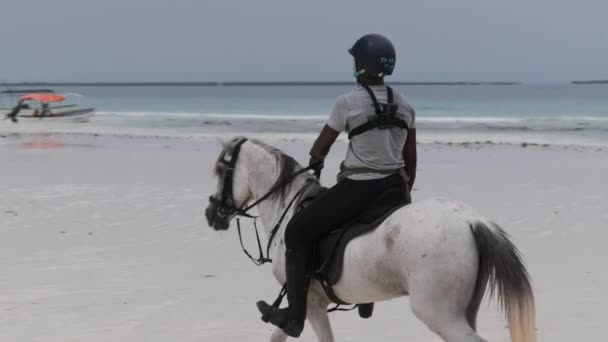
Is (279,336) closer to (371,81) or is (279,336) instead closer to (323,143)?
(323,143)

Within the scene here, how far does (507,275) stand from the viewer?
3936mm

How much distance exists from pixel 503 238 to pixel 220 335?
3.05m

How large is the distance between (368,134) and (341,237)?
0.63 meters

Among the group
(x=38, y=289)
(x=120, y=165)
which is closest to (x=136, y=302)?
(x=38, y=289)

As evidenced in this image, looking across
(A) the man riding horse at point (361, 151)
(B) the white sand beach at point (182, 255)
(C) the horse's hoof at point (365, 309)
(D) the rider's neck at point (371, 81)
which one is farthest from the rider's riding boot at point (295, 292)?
(B) the white sand beach at point (182, 255)

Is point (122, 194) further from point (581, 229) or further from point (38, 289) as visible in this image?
point (581, 229)

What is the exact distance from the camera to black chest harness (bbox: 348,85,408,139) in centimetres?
439

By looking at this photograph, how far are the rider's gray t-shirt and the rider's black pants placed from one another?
0.06m

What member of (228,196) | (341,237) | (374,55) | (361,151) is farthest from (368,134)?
(228,196)

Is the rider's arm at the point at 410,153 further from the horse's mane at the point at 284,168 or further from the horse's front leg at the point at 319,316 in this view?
the horse's front leg at the point at 319,316

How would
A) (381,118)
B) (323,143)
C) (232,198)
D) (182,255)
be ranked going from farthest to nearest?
(182,255)
(232,198)
(323,143)
(381,118)

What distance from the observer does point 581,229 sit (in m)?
10.2

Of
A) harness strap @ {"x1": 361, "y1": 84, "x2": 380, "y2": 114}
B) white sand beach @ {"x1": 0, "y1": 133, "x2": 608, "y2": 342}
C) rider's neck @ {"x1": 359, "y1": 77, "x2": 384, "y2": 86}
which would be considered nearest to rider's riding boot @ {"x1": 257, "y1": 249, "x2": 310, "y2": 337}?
harness strap @ {"x1": 361, "y1": 84, "x2": 380, "y2": 114}

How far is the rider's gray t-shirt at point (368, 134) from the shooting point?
4414 mm
